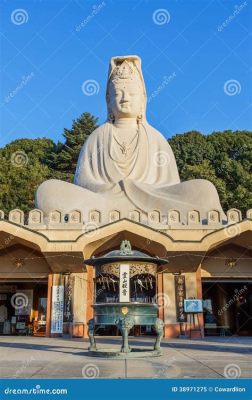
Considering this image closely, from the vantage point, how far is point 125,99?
2197 cm

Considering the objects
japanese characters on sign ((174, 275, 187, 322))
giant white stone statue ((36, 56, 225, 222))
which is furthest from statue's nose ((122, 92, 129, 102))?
japanese characters on sign ((174, 275, 187, 322))

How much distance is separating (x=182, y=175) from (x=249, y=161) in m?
6.12

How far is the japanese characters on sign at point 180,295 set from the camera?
51.1ft

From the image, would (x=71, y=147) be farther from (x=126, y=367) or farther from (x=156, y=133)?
(x=126, y=367)

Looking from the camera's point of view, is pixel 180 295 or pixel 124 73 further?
pixel 124 73

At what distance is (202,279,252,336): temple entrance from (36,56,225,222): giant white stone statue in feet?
11.9

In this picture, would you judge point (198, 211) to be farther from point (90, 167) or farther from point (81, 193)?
point (90, 167)

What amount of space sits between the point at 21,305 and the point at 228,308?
8.56 metres

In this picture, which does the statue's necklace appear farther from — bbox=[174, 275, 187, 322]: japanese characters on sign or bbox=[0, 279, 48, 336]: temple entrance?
bbox=[174, 275, 187, 322]: japanese characters on sign

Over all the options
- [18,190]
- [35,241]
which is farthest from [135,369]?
[18,190]

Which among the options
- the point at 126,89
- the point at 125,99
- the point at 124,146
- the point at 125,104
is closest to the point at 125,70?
the point at 126,89

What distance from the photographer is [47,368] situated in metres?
6.92

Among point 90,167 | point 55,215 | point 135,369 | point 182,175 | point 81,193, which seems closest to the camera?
point 135,369

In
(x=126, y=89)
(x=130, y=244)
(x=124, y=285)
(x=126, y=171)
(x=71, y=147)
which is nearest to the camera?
(x=124, y=285)
